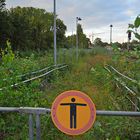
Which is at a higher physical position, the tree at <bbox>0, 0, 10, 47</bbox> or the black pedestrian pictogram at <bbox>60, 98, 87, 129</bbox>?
the tree at <bbox>0, 0, 10, 47</bbox>

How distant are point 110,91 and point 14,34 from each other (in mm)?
47388

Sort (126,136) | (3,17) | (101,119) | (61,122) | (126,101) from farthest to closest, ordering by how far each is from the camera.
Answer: (3,17)
(126,101)
(101,119)
(126,136)
(61,122)

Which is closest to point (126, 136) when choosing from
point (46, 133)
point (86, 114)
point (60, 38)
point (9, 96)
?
point (46, 133)

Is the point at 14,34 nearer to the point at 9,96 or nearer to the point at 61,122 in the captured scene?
the point at 9,96

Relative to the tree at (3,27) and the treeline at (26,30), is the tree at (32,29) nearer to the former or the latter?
the treeline at (26,30)

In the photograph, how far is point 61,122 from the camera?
409 cm

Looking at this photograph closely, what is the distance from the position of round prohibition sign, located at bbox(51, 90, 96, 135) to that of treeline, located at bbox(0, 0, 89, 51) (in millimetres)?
47324

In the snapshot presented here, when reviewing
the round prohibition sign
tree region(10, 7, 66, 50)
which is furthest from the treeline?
the round prohibition sign

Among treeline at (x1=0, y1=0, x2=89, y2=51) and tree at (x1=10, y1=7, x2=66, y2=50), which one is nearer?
treeline at (x1=0, y1=0, x2=89, y2=51)

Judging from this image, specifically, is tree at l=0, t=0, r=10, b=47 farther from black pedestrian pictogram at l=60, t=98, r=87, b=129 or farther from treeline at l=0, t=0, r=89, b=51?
black pedestrian pictogram at l=60, t=98, r=87, b=129

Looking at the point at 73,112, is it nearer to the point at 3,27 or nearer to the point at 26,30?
the point at 3,27

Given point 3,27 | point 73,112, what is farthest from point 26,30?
point 73,112

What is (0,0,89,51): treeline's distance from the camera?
55031mm

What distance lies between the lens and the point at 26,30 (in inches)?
2411
